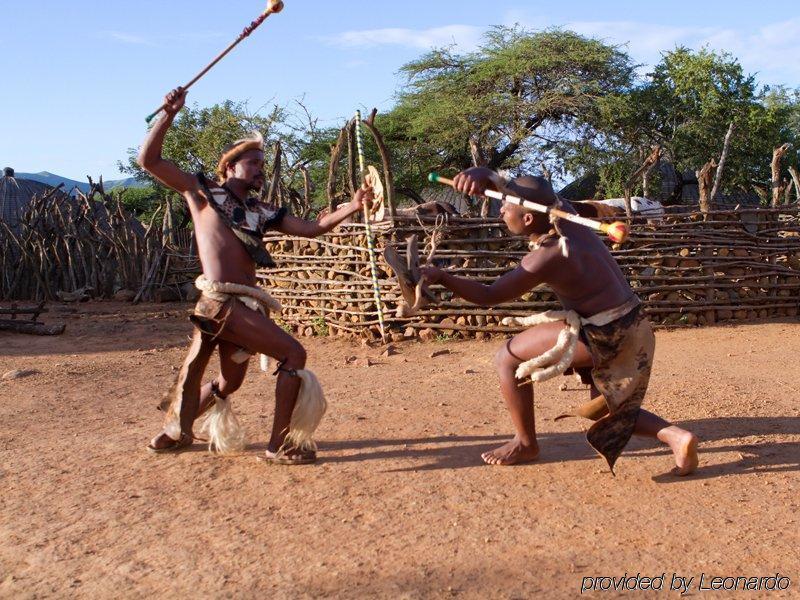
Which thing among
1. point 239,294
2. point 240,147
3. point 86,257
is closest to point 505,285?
point 239,294

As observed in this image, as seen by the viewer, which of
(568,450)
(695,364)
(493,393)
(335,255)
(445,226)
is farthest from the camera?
(335,255)

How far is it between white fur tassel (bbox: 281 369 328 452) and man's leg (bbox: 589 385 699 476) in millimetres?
1315

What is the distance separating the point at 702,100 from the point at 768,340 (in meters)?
15.7

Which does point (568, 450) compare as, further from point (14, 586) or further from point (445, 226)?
point (445, 226)

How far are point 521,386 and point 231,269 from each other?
148 cm

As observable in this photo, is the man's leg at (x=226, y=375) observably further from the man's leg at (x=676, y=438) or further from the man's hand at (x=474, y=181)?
the man's leg at (x=676, y=438)

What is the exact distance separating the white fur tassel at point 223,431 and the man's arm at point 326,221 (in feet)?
3.12

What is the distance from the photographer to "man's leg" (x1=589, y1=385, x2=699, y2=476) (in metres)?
3.87

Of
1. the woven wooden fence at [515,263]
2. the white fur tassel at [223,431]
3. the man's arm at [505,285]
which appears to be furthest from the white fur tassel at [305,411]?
the woven wooden fence at [515,263]

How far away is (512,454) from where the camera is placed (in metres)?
4.17

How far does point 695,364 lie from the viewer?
697 cm

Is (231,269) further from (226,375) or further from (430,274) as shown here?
(430,274)

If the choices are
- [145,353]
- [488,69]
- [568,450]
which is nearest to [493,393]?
[568,450]

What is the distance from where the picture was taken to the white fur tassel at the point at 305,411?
4.20 m
